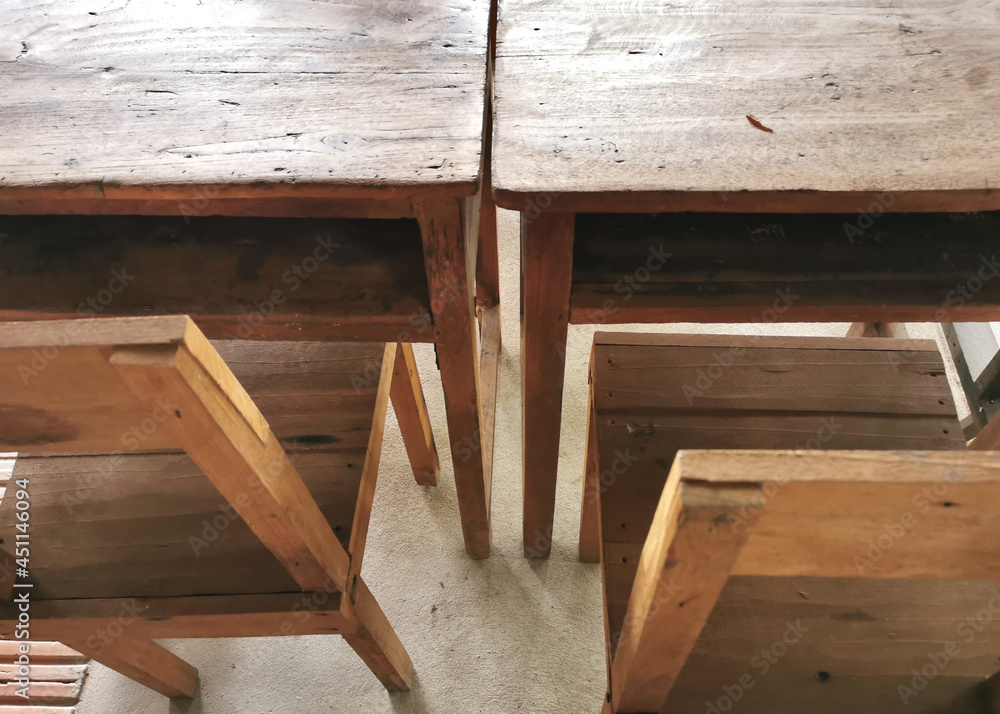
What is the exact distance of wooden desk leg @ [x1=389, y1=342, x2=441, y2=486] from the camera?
3.94 feet

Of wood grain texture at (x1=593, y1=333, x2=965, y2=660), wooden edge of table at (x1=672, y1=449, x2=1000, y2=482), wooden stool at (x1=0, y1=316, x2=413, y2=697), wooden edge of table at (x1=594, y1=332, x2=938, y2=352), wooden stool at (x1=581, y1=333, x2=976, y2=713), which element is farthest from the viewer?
wooden edge of table at (x1=594, y1=332, x2=938, y2=352)

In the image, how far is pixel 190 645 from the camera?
1.30m

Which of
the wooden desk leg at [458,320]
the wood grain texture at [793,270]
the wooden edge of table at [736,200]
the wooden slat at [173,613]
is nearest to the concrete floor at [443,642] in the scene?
the wooden desk leg at [458,320]

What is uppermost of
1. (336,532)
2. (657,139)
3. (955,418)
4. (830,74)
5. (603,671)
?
(830,74)

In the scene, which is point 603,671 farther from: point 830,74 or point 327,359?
point 830,74

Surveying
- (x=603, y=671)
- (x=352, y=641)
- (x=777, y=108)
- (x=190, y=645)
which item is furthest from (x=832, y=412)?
(x=190, y=645)

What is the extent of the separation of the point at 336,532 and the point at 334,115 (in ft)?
1.64

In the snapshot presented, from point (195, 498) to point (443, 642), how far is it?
631 millimetres

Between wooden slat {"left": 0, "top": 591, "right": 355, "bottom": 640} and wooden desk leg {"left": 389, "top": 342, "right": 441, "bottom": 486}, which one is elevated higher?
wooden desk leg {"left": 389, "top": 342, "right": 441, "bottom": 486}

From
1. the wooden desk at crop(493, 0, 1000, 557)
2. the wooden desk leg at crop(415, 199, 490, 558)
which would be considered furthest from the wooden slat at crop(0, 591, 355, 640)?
the wooden desk at crop(493, 0, 1000, 557)

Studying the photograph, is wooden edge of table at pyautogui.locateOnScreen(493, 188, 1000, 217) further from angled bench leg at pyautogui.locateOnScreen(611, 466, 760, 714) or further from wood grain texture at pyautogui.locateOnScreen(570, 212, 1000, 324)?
angled bench leg at pyautogui.locateOnScreen(611, 466, 760, 714)

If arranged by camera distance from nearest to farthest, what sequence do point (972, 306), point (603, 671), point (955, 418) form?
1. point (972, 306)
2. point (955, 418)
3. point (603, 671)

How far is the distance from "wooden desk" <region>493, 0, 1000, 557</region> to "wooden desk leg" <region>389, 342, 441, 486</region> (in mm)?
353

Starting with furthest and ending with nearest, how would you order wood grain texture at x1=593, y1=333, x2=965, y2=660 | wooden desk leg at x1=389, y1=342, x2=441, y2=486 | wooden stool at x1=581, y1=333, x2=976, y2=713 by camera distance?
1. wooden desk leg at x1=389, y1=342, x2=441, y2=486
2. wood grain texture at x1=593, y1=333, x2=965, y2=660
3. wooden stool at x1=581, y1=333, x2=976, y2=713
